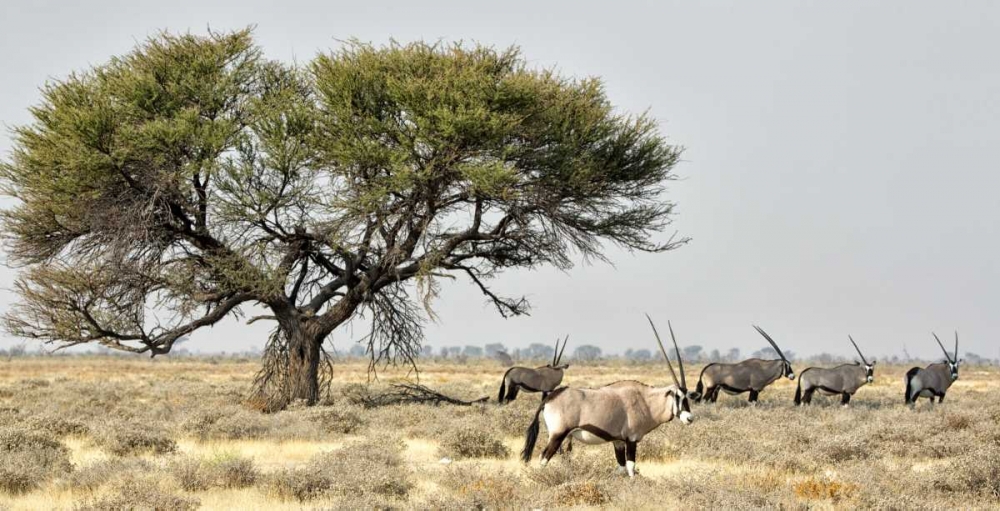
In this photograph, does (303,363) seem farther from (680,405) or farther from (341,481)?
(680,405)

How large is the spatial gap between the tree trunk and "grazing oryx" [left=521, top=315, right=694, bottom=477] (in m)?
14.7

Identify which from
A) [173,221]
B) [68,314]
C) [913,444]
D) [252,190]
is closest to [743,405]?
[913,444]

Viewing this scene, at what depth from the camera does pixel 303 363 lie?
26.1 meters

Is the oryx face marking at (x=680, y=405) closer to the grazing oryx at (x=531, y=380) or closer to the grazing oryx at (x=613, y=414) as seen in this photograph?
the grazing oryx at (x=613, y=414)

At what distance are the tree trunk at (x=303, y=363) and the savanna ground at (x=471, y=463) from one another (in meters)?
2.68

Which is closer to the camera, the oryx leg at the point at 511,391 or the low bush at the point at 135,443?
the low bush at the point at 135,443

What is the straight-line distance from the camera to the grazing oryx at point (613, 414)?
39.4 ft

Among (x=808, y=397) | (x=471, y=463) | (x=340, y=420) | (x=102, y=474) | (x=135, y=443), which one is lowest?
(x=471, y=463)

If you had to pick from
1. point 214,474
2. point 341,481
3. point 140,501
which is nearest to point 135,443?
point 214,474

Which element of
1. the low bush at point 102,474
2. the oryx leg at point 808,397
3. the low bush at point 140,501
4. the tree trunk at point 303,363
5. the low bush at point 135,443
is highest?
the tree trunk at point 303,363

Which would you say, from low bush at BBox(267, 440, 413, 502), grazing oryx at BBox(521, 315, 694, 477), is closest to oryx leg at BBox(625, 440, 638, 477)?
grazing oryx at BBox(521, 315, 694, 477)

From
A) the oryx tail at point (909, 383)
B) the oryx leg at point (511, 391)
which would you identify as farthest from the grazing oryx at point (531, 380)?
the oryx tail at point (909, 383)

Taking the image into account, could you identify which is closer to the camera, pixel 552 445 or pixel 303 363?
pixel 552 445

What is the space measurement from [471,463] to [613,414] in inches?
98.8
